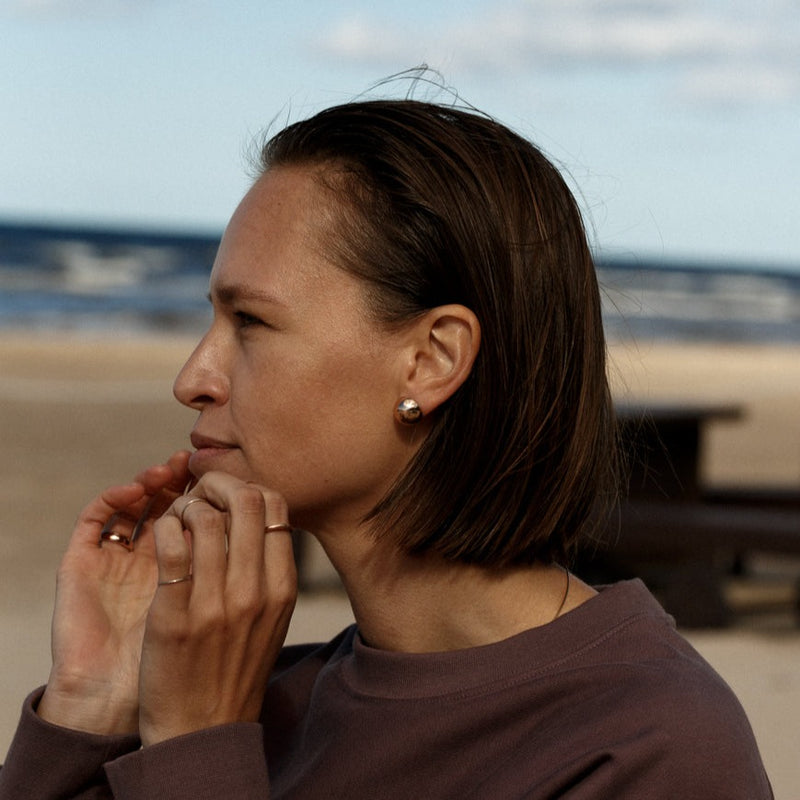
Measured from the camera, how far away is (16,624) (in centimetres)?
700

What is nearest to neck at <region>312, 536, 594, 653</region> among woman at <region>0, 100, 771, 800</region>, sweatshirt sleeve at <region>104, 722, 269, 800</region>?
woman at <region>0, 100, 771, 800</region>

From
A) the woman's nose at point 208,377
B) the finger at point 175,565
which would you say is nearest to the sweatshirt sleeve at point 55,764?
the finger at point 175,565

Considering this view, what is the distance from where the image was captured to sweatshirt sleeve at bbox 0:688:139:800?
2.21 m

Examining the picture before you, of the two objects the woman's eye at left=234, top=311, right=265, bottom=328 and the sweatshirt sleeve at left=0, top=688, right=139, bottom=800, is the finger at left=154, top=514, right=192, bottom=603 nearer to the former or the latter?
the woman's eye at left=234, top=311, right=265, bottom=328

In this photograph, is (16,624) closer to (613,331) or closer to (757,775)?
(757,775)

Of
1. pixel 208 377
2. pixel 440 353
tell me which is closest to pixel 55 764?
pixel 208 377

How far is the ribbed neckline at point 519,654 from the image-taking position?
196 centimetres

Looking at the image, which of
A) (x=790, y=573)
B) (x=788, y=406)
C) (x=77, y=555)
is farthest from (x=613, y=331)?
(x=77, y=555)

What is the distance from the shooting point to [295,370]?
2039 millimetres

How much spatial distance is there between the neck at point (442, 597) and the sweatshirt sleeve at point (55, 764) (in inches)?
18.6

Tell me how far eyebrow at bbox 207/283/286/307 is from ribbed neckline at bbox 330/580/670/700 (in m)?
0.56

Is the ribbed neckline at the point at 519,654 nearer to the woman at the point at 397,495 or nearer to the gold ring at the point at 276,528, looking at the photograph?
the woman at the point at 397,495

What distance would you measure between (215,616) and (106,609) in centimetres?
62

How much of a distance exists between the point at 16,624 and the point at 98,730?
16.3ft
